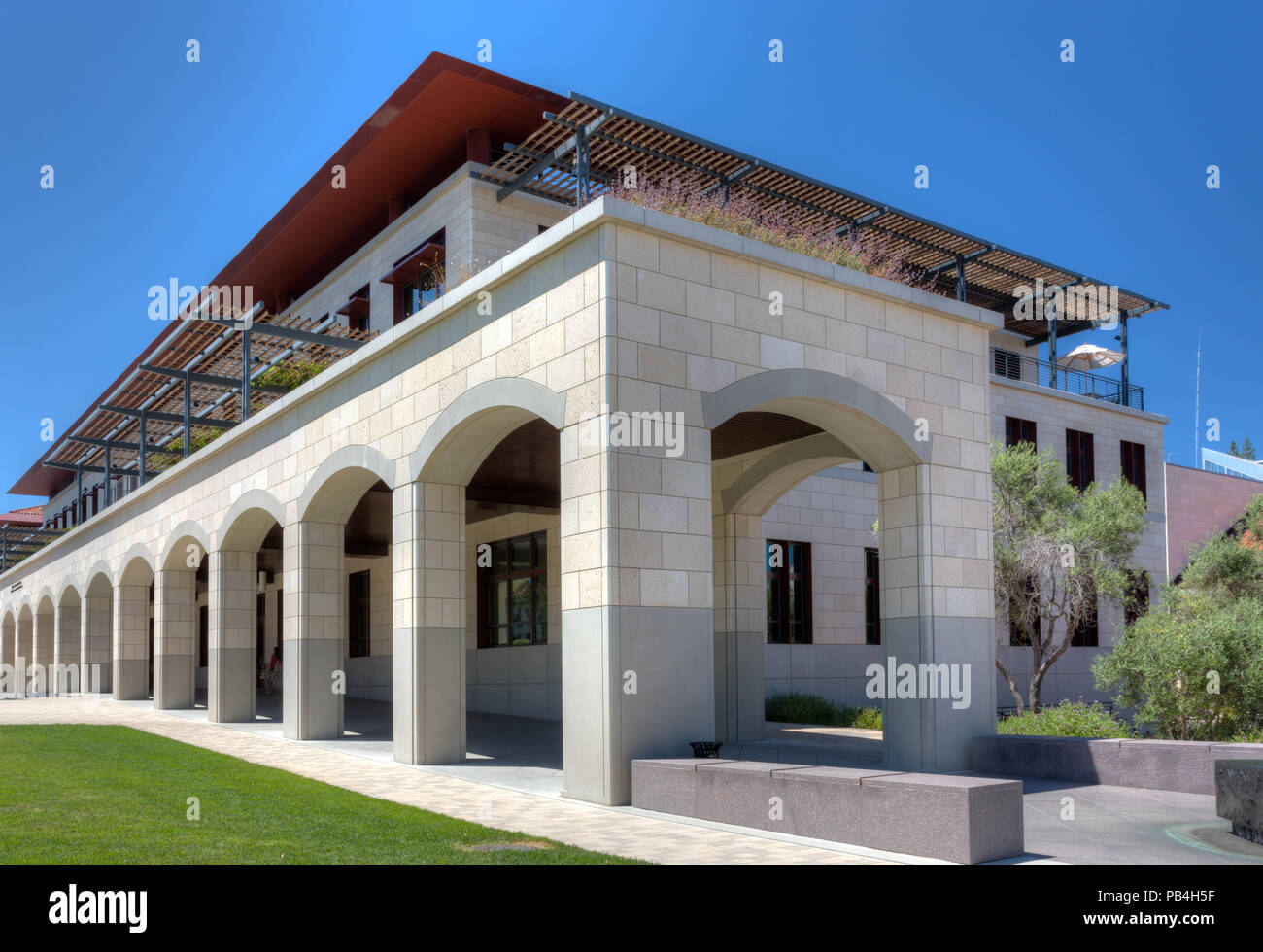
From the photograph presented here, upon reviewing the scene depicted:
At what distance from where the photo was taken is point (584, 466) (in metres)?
13.1

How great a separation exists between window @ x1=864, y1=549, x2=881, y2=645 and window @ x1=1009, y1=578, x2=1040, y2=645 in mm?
3330

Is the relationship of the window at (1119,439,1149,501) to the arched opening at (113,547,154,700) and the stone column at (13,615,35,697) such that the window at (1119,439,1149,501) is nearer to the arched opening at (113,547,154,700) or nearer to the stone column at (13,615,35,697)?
the arched opening at (113,547,154,700)

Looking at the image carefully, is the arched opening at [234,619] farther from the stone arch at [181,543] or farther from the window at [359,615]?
the window at [359,615]

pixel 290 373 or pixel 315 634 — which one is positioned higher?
pixel 290 373

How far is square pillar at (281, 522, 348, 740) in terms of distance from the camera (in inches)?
821

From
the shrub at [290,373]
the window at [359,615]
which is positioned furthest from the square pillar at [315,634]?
the window at [359,615]

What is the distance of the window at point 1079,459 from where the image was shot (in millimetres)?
33281

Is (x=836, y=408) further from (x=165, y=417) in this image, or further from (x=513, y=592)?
(x=165, y=417)

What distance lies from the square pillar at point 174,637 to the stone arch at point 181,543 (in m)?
0.29

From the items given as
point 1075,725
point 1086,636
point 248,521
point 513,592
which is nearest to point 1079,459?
point 1086,636

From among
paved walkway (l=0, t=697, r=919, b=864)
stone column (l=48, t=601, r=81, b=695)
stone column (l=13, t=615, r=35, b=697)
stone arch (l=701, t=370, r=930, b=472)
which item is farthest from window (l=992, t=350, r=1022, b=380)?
stone column (l=13, t=615, r=35, b=697)

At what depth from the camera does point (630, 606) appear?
41.7 feet

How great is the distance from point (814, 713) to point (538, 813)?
13.2 metres
